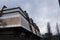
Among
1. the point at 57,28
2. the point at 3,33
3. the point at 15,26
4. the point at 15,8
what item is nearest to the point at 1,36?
the point at 3,33

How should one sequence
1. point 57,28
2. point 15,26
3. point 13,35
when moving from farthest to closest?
point 57,28, point 13,35, point 15,26

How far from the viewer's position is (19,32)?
9438 millimetres

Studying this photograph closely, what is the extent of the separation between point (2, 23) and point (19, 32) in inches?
49.0

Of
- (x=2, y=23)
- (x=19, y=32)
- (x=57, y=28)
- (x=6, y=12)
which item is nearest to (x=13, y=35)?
(x=19, y=32)

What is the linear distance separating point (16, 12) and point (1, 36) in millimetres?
1874

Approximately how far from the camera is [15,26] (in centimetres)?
873

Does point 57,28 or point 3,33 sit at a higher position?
point 3,33

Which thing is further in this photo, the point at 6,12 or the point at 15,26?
the point at 6,12

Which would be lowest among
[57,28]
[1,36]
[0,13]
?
[57,28]

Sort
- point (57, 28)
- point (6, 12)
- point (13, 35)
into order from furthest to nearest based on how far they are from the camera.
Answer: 1. point (57, 28)
2. point (6, 12)
3. point (13, 35)

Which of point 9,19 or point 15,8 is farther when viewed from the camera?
point 15,8

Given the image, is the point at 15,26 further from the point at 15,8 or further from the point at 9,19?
the point at 15,8

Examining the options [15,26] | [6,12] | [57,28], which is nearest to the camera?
[15,26]

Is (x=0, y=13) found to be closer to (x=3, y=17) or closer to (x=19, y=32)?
(x=3, y=17)
